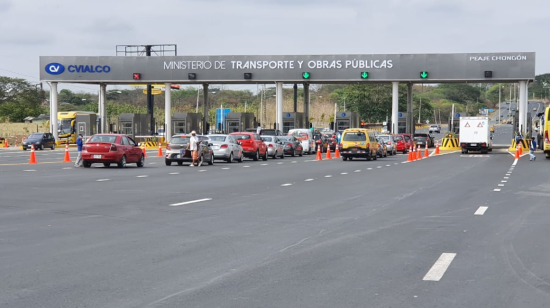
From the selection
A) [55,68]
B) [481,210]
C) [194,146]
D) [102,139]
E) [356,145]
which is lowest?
[481,210]

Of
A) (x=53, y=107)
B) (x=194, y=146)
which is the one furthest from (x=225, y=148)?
(x=53, y=107)

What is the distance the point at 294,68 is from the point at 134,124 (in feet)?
49.6

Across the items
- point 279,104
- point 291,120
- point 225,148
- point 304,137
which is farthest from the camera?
point 291,120

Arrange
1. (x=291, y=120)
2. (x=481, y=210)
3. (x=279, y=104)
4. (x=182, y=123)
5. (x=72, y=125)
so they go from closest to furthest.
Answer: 1. (x=481, y=210)
2. (x=279, y=104)
3. (x=182, y=123)
4. (x=291, y=120)
5. (x=72, y=125)

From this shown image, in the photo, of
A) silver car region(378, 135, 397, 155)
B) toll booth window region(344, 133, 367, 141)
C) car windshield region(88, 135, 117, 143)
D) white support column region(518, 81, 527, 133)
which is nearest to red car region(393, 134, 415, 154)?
silver car region(378, 135, 397, 155)

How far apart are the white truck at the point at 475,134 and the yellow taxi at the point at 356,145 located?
12902mm

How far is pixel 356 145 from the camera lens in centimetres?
4409

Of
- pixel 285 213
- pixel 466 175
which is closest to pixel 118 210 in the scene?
pixel 285 213

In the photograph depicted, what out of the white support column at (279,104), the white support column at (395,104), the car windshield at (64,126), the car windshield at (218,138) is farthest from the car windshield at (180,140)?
the car windshield at (64,126)

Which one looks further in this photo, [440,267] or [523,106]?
[523,106]

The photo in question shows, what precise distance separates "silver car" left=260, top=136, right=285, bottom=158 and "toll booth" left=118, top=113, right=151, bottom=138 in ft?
71.1

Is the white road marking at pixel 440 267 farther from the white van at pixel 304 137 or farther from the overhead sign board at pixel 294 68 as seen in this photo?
the overhead sign board at pixel 294 68

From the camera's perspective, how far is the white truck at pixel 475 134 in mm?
55281

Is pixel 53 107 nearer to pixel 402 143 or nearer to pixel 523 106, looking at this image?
pixel 402 143
